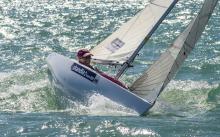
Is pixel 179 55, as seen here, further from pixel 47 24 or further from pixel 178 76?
pixel 47 24

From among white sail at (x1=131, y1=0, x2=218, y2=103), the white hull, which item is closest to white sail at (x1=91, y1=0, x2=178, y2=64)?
white sail at (x1=131, y1=0, x2=218, y2=103)

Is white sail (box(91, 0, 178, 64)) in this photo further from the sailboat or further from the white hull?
the white hull

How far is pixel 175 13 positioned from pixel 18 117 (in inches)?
941

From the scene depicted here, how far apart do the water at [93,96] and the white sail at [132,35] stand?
1.59 metres

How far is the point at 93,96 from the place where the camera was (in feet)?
51.3

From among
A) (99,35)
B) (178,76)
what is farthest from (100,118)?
(99,35)

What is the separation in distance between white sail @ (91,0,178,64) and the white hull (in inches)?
55.1

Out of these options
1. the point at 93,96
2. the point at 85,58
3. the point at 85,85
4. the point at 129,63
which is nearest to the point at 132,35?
the point at 129,63

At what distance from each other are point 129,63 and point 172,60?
131 cm

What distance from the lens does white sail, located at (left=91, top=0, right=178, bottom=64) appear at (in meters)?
17.4

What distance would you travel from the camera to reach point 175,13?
37531 mm

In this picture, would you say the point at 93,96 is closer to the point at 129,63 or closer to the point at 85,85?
the point at 85,85

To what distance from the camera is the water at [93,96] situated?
13.5 metres

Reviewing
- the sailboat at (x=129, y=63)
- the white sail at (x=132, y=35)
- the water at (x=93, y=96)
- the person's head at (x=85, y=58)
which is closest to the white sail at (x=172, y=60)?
the sailboat at (x=129, y=63)
